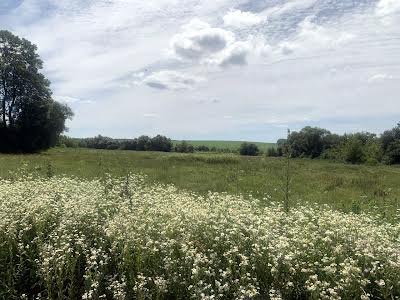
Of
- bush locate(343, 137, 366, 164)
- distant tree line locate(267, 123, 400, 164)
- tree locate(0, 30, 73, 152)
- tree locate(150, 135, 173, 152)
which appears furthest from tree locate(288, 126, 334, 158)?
tree locate(0, 30, 73, 152)

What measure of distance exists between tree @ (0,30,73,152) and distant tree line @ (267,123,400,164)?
31.1 m

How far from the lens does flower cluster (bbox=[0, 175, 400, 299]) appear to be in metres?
5.73

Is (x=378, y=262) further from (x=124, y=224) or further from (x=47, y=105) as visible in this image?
(x=47, y=105)

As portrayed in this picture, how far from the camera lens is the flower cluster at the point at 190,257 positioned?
18.8 feet

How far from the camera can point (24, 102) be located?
50875 millimetres

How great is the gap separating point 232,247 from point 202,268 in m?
0.76

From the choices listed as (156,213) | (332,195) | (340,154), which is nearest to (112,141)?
(340,154)

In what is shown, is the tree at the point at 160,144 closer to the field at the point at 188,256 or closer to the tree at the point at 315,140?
the tree at the point at 315,140

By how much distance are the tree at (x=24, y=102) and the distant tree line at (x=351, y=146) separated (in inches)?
1224

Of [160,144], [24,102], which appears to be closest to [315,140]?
[160,144]

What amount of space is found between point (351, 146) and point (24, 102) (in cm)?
4772

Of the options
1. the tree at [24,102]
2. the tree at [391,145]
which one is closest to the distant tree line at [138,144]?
the tree at [391,145]

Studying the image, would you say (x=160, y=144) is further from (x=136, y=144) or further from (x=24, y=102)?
(x=24, y=102)

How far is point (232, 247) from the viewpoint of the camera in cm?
658
